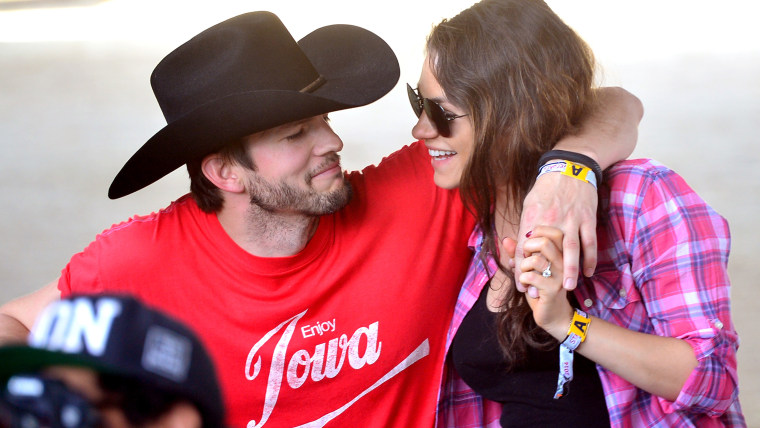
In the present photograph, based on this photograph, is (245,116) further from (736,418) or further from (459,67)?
(736,418)

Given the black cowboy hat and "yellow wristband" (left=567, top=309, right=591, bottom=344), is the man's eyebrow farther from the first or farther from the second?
"yellow wristband" (left=567, top=309, right=591, bottom=344)

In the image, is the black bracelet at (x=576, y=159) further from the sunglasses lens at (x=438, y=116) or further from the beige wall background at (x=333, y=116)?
the beige wall background at (x=333, y=116)

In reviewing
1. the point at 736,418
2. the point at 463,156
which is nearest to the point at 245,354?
the point at 463,156

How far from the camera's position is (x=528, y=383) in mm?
2117

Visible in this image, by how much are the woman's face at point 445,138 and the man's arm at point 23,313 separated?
3.52ft

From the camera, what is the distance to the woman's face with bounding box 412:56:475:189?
218 centimetres

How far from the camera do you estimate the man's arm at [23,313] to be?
7.33 feet

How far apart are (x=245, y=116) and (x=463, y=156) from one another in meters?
0.57

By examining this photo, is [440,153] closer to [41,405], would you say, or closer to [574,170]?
[574,170]

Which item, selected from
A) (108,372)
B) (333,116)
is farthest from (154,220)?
(333,116)

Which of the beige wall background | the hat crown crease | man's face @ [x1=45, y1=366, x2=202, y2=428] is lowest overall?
the beige wall background

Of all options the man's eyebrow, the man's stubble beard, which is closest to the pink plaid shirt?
the man's stubble beard

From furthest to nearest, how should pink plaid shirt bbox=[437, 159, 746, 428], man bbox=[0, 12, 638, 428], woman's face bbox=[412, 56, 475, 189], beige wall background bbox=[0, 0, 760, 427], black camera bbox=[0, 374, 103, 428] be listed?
beige wall background bbox=[0, 0, 760, 427], man bbox=[0, 12, 638, 428], woman's face bbox=[412, 56, 475, 189], pink plaid shirt bbox=[437, 159, 746, 428], black camera bbox=[0, 374, 103, 428]

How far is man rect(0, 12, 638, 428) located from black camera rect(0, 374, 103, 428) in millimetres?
1545
